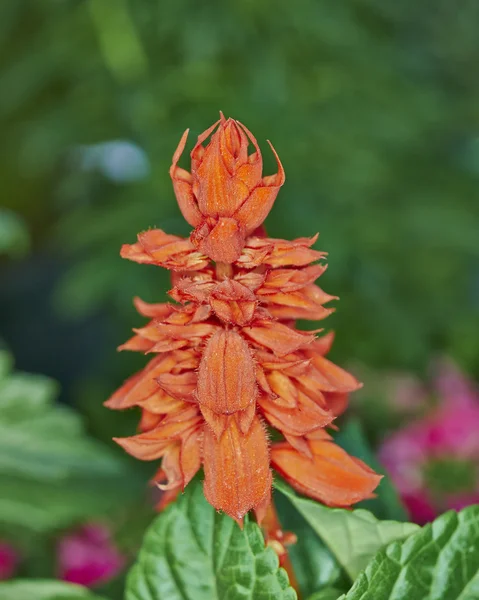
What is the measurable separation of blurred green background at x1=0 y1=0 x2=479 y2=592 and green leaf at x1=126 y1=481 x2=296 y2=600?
0.87 m

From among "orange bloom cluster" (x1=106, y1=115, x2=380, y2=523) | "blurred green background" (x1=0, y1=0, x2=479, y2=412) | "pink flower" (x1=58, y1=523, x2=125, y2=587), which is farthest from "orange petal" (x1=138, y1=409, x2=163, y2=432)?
"blurred green background" (x1=0, y1=0, x2=479, y2=412)

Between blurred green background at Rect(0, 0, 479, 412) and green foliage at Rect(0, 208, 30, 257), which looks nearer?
green foliage at Rect(0, 208, 30, 257)

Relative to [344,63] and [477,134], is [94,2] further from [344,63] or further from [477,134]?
[477,134]

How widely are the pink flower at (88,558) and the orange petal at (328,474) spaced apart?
1.06 feet

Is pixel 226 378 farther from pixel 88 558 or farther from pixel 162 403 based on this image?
pixel 88 558

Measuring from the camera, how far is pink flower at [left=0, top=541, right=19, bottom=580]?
68 centimetres

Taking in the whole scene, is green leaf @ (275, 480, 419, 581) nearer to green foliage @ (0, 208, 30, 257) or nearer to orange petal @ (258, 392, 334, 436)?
orange petal @ (258, 392, 334, 436)

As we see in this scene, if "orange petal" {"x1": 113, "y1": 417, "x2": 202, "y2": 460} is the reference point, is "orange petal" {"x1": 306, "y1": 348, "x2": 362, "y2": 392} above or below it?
above

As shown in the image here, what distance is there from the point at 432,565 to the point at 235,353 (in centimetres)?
13

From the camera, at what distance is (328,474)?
31cm

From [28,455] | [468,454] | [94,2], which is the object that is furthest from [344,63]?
[28,455]

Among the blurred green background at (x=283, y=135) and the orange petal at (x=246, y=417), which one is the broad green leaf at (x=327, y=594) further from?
the blurred green background at (x=283, y=135)

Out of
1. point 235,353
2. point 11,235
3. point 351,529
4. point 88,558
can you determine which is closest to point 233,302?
point 235,353

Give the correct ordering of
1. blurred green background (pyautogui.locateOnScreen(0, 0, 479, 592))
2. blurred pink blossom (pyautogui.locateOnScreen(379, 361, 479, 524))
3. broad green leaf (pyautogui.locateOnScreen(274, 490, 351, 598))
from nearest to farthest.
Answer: broad green leaf (pyautogui.locateOnScreen(274, 490, 351, 598)) < blurred pink blossom (pyautogui.locateOnScreen(379, 361, 479, 524)) < blurred green background (pyautogui.locateOnScreen(0, 0, 479, 592))
